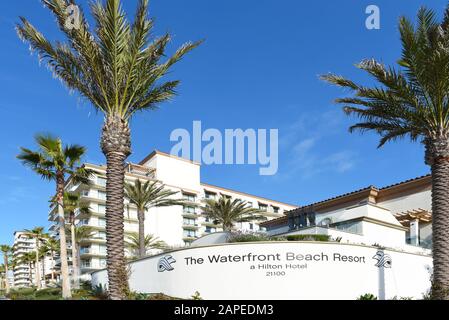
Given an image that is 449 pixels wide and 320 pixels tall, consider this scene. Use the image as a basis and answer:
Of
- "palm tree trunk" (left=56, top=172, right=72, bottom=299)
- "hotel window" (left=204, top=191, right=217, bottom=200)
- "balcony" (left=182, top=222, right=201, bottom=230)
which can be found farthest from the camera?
"hotel window" (left=204, top=191, right=217, bottom=200)

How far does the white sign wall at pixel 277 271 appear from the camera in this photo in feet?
67.8

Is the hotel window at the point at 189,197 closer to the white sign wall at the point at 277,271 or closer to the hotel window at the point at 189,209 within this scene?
the hotel window at the point at 189,209

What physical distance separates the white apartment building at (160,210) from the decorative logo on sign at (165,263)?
5110 centimetres

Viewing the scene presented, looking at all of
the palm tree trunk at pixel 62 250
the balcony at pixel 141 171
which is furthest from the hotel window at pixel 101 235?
the palm tree trunk at pixel 62 250

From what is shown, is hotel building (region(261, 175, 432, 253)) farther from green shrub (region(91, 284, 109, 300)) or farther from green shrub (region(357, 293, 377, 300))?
green shrub (region(91, 284, 109, 300))

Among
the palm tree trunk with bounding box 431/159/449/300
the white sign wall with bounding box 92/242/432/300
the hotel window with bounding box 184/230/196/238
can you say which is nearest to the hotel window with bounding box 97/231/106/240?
the hotel window with bounding box 184/230/196/238

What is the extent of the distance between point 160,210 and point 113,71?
2655 inches

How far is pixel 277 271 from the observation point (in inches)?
816

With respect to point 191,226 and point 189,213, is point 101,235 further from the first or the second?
point 189,213

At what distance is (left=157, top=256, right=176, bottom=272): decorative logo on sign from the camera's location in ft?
72.9

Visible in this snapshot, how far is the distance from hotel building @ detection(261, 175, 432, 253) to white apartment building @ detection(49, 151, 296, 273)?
35.5 metres

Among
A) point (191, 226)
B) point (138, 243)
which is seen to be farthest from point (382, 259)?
point (191, 226)
